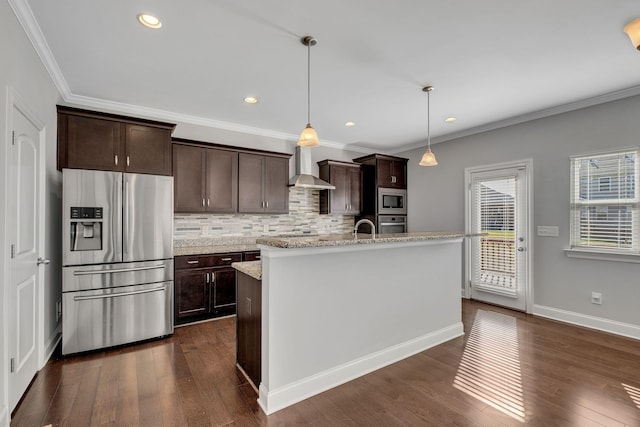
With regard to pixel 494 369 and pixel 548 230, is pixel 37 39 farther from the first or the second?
pixel 548 230

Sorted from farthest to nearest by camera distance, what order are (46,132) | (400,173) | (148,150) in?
(400,173)
(148,150)
(46,132)

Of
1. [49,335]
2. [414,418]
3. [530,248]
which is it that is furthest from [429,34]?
[49,335]

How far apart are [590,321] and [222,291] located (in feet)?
14.9

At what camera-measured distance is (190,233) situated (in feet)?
14.2

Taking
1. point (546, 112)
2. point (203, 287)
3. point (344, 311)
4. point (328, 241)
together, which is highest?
point (546, 112)

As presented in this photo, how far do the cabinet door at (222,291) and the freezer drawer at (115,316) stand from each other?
1.89ft

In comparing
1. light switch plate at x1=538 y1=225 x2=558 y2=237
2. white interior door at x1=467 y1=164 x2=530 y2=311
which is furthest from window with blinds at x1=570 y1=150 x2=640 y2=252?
white interior door at x1=467 y1=164 x2=530 y2=311

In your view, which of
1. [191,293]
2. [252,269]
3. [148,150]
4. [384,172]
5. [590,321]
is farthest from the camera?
[384,172]

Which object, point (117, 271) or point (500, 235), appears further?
point (500, 235)

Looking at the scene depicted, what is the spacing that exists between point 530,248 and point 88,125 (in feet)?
18.3

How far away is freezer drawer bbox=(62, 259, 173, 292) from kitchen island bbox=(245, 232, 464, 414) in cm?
172

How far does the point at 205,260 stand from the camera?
151 inches

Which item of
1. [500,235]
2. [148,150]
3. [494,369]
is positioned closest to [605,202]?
[500,235]

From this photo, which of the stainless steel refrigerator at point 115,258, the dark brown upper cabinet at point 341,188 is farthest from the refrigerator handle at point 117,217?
the dark brown upper cabinet at point 341,188
